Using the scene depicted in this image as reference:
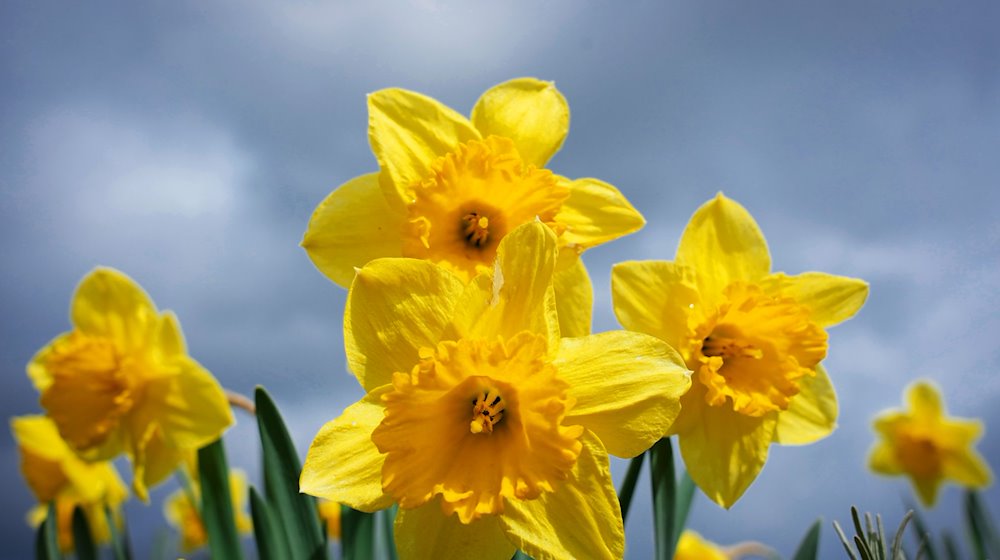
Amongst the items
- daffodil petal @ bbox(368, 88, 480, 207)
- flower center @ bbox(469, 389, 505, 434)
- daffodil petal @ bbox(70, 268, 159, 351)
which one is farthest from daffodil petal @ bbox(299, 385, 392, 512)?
daffodil petal @ bbox(70, 268, 159, 351)

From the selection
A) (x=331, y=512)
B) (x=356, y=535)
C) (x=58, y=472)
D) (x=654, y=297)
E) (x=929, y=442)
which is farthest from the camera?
(x=929, y=442)

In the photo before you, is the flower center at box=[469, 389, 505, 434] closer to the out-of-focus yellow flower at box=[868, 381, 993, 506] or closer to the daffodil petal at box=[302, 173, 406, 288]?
the daffodil petal at box=[302, 173, 406, 288]

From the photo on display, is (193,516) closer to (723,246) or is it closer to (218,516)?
→ (218,516)

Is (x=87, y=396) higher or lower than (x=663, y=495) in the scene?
higher

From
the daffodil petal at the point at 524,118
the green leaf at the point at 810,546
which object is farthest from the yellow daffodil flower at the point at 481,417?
the green leaf at the point at 810,546

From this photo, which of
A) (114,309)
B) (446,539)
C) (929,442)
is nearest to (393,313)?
(446,539)

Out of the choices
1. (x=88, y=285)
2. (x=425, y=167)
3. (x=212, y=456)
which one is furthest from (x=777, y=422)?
(x=88, y=285)
